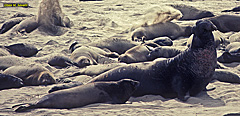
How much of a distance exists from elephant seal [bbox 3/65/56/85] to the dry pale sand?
17 cm

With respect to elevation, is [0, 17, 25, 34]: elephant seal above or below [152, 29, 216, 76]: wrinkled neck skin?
below

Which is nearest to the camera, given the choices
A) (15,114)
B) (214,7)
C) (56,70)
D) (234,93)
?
(15,114)

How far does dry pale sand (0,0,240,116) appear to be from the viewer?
184 inches

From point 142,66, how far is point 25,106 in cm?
177

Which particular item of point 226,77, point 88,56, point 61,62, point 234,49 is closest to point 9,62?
point 61,62

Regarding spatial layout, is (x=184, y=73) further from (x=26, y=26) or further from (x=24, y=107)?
(x=26, y=26)

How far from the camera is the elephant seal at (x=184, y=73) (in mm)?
5398

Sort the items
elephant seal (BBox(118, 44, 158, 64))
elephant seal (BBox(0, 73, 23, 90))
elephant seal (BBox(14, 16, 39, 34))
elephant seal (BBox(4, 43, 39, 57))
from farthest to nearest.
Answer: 1. elephant seal (BBox(14, 16, 39, 34))
2. elephant seal (BBox(4, 43, 39, 57))
3. elephant seal (BBox(118, 44, 158, 64))
4. elephant seal (BBox(0, 73, 23, 90))

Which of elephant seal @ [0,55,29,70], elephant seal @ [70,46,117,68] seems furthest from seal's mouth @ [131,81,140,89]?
elephant seal @ [0,55,29,70]

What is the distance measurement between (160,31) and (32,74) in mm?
4278

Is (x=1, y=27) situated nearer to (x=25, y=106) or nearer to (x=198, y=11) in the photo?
(x=198, y=11)

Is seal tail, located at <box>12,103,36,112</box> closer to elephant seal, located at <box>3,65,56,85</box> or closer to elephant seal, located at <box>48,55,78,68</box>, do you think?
elephant seal, located at <box>3,65,56,85</box>

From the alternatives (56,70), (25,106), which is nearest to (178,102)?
(25,106)

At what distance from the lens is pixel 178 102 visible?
5.17 m
